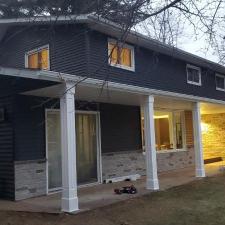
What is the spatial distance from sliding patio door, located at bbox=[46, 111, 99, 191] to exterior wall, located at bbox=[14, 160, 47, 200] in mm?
309

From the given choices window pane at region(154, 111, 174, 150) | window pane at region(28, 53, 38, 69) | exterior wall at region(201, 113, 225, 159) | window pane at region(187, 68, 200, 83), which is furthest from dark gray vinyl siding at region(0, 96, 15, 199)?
exterior wall at region(201, 113, 225, 159)

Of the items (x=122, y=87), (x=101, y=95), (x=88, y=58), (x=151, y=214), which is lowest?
(x=151, y=214)

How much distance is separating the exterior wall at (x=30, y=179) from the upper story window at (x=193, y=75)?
7249mm

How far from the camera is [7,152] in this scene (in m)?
10.2

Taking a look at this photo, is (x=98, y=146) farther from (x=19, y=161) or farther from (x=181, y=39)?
(x=181, y=39)

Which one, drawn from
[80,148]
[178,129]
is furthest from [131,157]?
[178,129]

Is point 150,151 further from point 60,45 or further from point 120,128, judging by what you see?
point 60,45

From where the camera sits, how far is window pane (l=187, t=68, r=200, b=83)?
15.7m

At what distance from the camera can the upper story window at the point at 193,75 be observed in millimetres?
15529

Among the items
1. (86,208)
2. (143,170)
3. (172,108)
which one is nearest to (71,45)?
(86,208)

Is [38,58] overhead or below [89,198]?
overhead

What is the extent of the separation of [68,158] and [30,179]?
2.14m

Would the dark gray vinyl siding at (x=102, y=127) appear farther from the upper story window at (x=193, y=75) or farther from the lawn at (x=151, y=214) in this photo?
the upper story window at (x=193, y=75)

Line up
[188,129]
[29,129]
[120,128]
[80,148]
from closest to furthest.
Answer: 1. [29,129]
2. [80,148]
3. [120,128]
4. [188,129]
